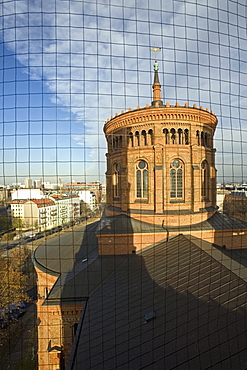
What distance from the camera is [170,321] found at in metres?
3.68

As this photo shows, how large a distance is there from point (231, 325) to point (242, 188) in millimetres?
2940

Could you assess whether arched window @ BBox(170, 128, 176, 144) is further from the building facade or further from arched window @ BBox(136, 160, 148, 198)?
arched window @ BBox(136, 160, 148, 198)

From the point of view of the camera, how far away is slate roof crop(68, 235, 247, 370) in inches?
115

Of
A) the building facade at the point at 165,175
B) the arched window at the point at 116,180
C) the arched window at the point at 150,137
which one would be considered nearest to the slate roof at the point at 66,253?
the building facade at the point at 165,175

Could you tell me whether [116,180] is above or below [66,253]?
above

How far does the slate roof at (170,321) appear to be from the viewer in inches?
115

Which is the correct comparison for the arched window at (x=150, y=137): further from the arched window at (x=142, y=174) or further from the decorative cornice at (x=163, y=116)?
the arched window at (x=142, y=174)

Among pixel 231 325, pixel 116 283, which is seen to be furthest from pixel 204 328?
pixel 116 283

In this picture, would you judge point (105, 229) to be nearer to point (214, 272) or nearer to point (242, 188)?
point (214, 272)

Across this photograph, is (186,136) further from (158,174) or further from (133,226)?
(133,226)

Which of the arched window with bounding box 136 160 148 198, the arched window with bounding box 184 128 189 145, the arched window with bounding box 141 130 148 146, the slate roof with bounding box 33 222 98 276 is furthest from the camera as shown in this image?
the arched window with bounding box 136 160 148 198

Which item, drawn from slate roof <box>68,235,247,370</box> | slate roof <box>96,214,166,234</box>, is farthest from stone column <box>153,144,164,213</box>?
slate roof <box>68,235,247,370</box>

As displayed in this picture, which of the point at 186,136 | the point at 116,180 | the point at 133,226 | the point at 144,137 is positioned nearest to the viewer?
the point at 133,226

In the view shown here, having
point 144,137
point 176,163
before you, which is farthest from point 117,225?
point 144,137
